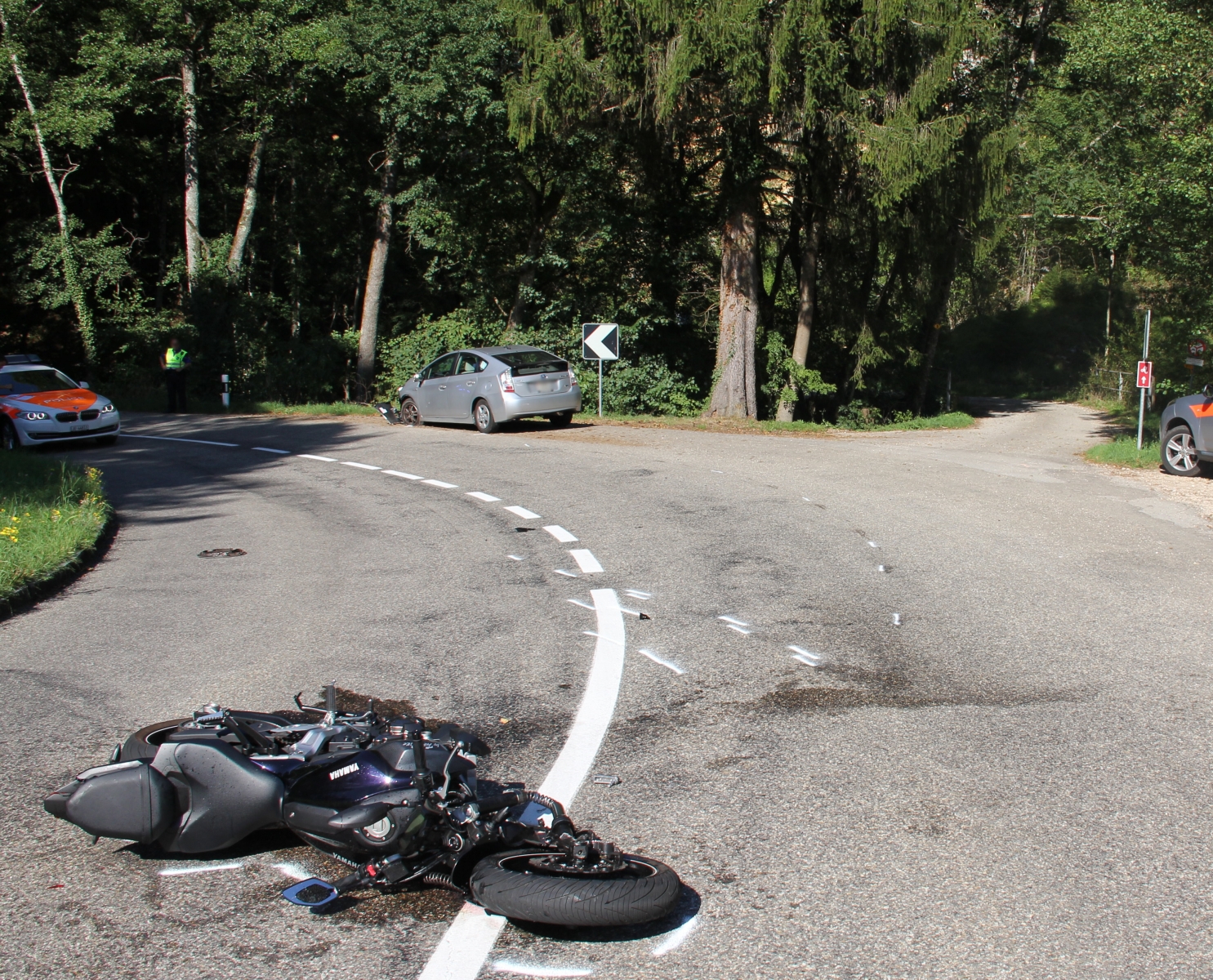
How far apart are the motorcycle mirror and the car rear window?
1780 cm

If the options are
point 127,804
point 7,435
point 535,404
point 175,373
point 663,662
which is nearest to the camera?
point 127,804

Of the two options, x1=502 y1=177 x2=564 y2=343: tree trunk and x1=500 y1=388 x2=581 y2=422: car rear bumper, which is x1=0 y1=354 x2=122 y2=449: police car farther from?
x1=502 y1=177 x2=564 y2=343: tree trunk

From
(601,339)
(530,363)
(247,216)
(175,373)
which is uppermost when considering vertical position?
(247,216)

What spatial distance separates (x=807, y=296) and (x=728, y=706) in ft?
79.6

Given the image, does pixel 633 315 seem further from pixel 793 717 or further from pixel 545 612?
pixel 793 717

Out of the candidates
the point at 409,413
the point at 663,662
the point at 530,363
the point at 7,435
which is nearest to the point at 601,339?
the point at 530,363

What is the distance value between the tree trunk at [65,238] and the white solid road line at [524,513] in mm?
27454

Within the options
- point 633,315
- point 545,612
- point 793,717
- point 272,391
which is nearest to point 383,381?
point 272,391

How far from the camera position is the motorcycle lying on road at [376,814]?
3400mm

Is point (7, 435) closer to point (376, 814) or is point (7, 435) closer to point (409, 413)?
point (409, 413)

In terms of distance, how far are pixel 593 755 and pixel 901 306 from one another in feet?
99.1

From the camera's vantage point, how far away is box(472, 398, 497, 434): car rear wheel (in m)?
21.4

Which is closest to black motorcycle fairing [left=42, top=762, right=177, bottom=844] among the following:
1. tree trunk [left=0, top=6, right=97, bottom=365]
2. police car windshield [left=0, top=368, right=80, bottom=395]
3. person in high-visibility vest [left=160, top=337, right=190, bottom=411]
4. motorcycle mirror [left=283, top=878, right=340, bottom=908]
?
motorcycle mirror [left=283, top=878, right=340, bottom=908]

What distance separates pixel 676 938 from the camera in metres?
3.37
